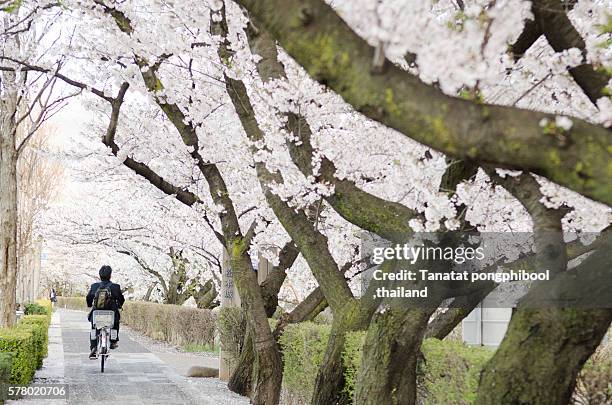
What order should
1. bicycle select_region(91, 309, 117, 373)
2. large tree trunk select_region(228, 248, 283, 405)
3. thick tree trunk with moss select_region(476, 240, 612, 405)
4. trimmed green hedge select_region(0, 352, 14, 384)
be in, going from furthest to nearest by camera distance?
bicycle select_region(91, 309, 117, 373) → large tree trunk select_region(228, 248, 283, 405) → trimmed green hedge select_region(0, 352, 14, 384) → thick tree trunk with moss select_region(476, 240, 612, 405)

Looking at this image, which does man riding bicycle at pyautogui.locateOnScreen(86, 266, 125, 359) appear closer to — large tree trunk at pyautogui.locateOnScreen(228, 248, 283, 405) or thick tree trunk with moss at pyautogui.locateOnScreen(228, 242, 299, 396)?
thick tree trunk with moss at pyautogui.locateOnScreen(228, 242, 299, 396)

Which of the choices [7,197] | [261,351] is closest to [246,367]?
[261,351]

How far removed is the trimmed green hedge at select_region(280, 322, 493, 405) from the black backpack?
16.2ft

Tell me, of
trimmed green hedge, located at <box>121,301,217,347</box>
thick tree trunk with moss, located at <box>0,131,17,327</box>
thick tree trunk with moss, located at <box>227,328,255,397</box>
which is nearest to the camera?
thick tree trunk with moss, located at <box>227,328,255,397</box>

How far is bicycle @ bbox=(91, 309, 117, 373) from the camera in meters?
13.6

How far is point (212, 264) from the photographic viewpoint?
23.5 meters

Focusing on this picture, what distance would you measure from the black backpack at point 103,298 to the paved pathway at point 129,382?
3.70ft

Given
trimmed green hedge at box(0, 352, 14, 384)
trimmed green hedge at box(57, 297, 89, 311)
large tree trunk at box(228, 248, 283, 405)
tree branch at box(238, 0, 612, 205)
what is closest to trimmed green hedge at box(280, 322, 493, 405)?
large tree trunk at box(228, 248, 283, 405)

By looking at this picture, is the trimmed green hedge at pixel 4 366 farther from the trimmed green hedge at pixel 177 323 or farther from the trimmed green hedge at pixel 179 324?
the trimmed green hedge at pixel 177 323

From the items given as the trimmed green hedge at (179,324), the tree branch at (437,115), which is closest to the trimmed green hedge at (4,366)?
the tree branch at (437,115)

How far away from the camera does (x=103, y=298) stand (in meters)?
13.6

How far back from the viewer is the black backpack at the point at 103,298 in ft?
44.7

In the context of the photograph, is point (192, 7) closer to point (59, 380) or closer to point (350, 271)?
point (350, 271)

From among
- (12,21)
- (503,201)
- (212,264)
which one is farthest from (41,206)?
(503,201)
